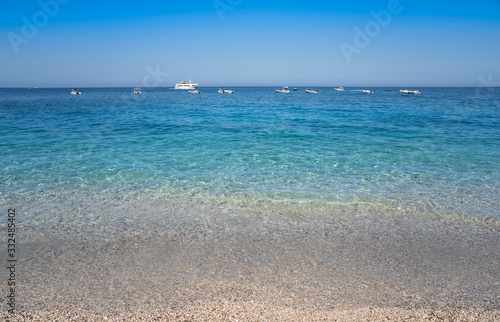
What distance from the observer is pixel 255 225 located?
23.3 feet

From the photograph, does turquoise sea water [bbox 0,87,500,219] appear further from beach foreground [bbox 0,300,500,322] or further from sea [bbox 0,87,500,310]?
beach foreground [bbox 0,300,500,322]

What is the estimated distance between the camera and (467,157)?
537 inches

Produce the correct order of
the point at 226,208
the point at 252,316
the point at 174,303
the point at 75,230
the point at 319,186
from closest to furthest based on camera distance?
the point at 252,316, the point at 174,303, the point at 75,230, the point at 226,208, the point at 319,186

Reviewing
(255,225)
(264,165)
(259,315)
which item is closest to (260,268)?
(259,315)

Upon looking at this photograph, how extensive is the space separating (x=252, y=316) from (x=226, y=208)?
4.27m

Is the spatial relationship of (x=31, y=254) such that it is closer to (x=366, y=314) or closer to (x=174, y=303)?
(x=174, y=303)

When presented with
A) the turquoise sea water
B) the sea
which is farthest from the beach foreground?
the turquoise sea water

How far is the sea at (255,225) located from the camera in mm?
4672

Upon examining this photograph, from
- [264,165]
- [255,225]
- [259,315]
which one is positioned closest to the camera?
[259,315]

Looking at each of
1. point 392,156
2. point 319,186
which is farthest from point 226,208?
point 392,156

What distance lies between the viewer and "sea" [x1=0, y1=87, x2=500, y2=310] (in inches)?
184

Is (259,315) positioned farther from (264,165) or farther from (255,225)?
(264,165)

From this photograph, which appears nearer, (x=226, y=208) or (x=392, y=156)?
(x=226, y=208)

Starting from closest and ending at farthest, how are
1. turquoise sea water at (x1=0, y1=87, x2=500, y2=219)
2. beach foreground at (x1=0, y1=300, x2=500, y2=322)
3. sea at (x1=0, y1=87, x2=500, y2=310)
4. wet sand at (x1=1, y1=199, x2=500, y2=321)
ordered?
beach foreground at (x1=0, y1=300, x2=500, y2=322), wet sand at (x1=1, y1=199, x2=500, y2=321), sea at (x1=0, y1=87, x2=500, y2=310), turquoise sea water at (x1=0, y1=87, x2=500, y2=219)
